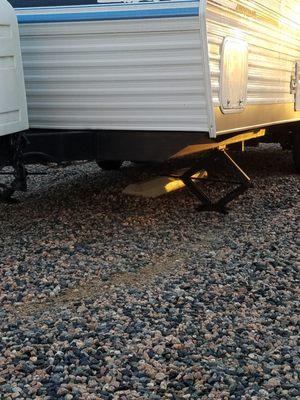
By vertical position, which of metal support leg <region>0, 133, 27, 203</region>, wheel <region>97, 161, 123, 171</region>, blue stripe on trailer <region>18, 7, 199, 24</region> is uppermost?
blue stripe on trailer <region>18, 7, 199, 24</region>

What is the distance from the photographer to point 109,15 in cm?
470

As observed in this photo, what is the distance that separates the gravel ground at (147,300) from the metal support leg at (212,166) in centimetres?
14

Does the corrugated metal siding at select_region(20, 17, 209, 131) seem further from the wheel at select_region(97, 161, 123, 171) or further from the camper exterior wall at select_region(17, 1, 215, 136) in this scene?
the wheel at select_region(97, 161, 123, 171)

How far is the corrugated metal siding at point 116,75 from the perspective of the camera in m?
4.61

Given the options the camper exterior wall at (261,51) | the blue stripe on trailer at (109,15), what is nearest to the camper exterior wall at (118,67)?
the blue stripe on trailer at (109,15)

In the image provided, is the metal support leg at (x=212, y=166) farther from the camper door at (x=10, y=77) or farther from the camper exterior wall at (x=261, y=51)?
the camper door at (x=10, y=77)

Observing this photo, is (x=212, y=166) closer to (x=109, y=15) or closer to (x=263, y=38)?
(x=263, y=38)

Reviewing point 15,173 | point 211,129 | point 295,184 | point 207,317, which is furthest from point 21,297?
point 295,184

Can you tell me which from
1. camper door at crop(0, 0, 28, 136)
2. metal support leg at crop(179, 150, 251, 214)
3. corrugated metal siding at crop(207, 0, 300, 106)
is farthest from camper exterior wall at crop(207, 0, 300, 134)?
camper door at crop(0, 0, 28, 136)

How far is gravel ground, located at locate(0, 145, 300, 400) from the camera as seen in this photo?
9.04 ft

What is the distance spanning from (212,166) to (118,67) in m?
1.55

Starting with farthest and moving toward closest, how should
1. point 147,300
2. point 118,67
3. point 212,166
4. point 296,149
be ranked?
point 296,149, point 212,166, point 118,67, point 147,300

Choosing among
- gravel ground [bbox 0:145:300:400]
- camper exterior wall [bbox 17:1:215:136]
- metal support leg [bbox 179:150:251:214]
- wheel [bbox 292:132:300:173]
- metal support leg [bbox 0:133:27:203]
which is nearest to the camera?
gravel ground [bbox 0:145:300:400]

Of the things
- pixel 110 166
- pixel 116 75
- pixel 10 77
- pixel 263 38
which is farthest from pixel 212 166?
pixel 110 166
